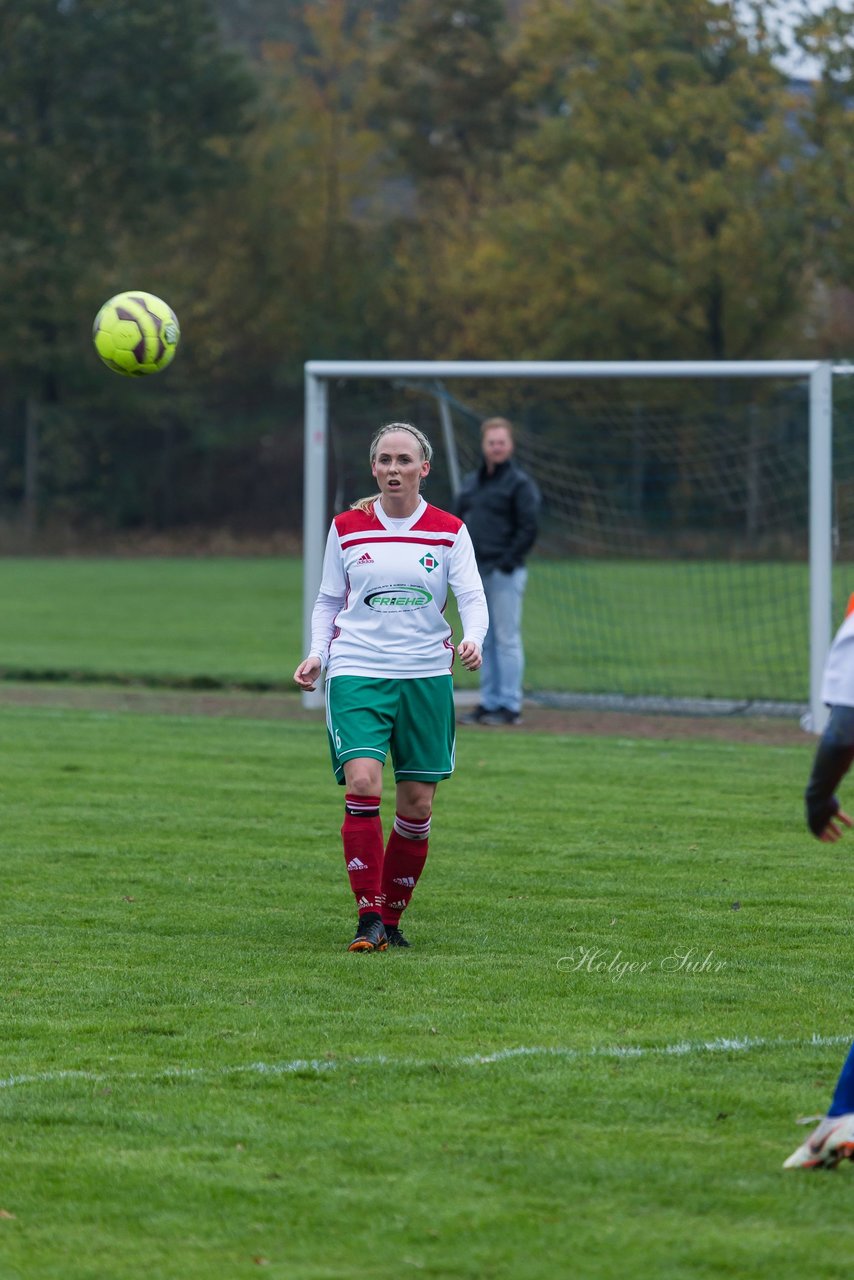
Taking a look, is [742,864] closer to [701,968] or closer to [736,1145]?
[701,968]

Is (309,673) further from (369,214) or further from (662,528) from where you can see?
(369,214)

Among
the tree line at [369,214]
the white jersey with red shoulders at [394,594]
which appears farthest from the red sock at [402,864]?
the tree line at [369,214]

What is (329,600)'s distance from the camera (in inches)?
261

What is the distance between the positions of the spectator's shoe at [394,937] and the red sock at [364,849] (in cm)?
14

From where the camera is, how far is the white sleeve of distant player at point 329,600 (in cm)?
655

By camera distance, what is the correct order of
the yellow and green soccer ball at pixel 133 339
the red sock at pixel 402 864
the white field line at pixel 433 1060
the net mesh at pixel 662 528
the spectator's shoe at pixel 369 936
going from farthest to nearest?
the net mesh at pixel 662 528
the yellow and green soccer ball at pixel 133 339
the red sock at pixel 402 864
the spectator's shoe at pixel 369 936
the white field line at pixel 433 1060

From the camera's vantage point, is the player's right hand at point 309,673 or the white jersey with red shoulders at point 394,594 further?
the white jersey with red shoulders at point 394,594

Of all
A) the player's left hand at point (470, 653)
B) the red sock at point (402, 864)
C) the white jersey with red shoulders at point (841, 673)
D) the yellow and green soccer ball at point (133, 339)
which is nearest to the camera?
the white jersey with red shoulders at point (841, 673)

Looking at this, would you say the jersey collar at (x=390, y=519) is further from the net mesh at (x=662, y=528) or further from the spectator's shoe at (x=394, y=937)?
the net mesh at (x=662, y=528)

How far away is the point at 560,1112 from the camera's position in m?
4.53

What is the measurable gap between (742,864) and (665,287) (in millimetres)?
31913

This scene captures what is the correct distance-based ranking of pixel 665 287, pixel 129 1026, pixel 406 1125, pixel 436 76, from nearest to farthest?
pixel 406 1125 < pixel 129 1026 < pixel 665 287 < pixel 436 76

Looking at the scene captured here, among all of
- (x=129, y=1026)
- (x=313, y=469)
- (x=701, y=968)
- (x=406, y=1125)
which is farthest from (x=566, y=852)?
(x=313, y=469)

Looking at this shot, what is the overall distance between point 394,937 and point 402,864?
0.88 feet
